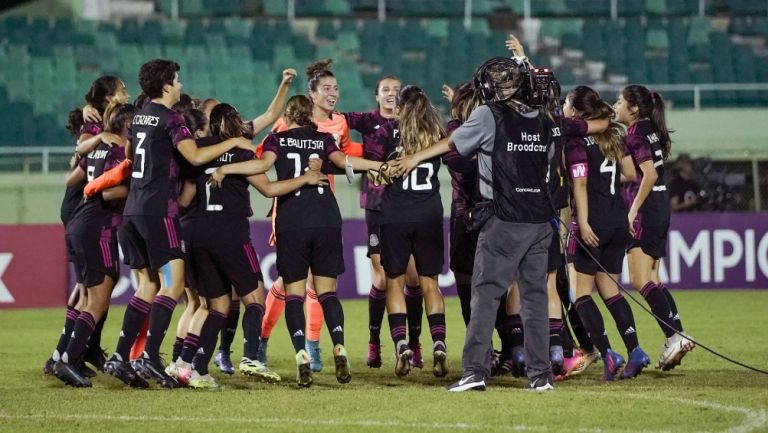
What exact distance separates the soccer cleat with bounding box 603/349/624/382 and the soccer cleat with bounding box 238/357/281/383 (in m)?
2.48

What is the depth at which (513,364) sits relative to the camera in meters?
9.65

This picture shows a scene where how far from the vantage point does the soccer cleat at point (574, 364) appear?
9.70 metres

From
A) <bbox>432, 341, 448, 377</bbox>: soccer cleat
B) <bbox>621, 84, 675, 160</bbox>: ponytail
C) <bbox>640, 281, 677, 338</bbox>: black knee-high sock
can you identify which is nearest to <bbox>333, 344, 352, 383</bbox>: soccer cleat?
<bbox>432, 341, 448, 377</bbox>: soccer cleat

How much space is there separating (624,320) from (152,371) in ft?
11.8

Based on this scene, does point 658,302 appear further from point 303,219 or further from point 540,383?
point 303,219

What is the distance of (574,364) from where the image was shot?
31.9 feet

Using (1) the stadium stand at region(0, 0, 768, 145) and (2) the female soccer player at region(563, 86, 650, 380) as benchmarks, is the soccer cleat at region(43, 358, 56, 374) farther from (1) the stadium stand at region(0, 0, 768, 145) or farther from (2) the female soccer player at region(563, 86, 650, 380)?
(1) the stadium stand at region(0, 0, 768, 145)

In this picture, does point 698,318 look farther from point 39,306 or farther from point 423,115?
point 39,306

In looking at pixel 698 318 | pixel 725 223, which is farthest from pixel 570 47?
pixel 698 318

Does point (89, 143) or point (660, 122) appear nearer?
point (89, 143)

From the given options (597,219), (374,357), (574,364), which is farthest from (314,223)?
(574,364)

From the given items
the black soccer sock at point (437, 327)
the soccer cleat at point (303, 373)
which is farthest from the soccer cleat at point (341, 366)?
the black soccer sock at point (437, 327)

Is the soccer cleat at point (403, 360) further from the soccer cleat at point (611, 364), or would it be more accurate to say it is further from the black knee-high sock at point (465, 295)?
the soccer cleat at point (611, 364)

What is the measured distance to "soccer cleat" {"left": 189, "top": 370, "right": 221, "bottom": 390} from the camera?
9.00 m
